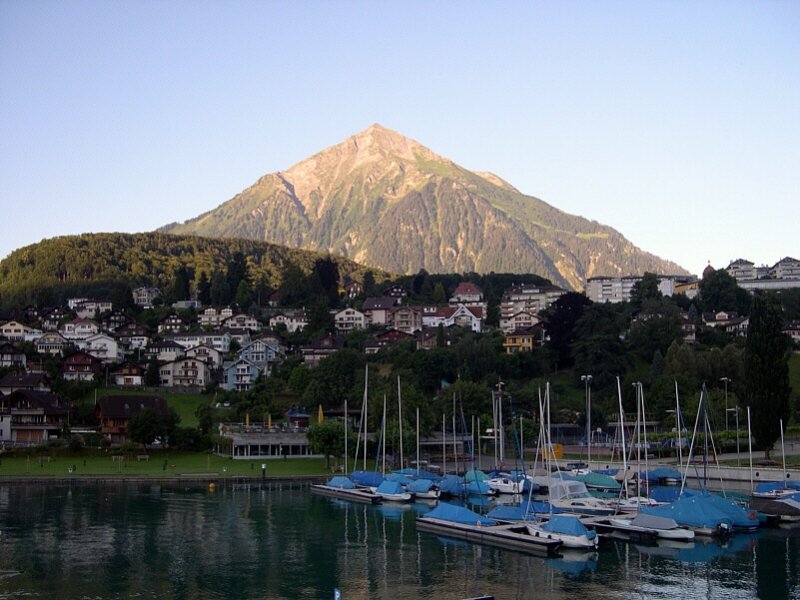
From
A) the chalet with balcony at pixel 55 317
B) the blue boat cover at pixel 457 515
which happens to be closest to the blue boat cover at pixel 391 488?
the blue boat cover at pixel 457 515

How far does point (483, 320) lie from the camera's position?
164375 mm

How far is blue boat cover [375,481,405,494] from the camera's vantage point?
2643 inches

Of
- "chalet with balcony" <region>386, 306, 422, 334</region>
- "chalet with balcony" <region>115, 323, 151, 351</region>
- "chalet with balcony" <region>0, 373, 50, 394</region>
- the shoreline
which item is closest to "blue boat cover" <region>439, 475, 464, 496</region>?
the shoreline

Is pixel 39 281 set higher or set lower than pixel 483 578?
higher

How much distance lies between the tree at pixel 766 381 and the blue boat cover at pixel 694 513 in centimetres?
2651

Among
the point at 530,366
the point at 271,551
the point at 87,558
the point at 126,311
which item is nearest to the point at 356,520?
the point at 271,551

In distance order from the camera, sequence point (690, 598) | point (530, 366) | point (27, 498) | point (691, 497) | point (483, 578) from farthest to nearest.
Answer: point (530, 366) → point (27, 498) → point (691, 497) → point (483, 578) → point (690, 598)

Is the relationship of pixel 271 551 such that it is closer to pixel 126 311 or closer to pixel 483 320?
pixel 483 320

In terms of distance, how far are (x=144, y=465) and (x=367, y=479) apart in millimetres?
23962

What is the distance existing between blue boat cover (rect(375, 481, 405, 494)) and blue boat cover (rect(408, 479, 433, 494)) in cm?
86

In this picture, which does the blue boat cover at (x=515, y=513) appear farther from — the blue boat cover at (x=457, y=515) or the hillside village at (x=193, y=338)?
the hillside village at (x=193, y=338)

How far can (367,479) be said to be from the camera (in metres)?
71.4

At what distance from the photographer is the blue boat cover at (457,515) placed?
175 feet

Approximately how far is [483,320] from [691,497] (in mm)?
111220
